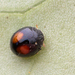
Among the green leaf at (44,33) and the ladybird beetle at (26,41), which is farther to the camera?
the green leaf at (44,33)

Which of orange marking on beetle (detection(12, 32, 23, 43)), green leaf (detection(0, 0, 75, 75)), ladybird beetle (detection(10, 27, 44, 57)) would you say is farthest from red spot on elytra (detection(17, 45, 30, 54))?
green leaf (detection(0, 0, 75, 75))

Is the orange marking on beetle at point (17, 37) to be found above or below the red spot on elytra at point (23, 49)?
above

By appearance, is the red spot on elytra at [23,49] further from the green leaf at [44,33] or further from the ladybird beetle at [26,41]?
the green leaf at [44,33]

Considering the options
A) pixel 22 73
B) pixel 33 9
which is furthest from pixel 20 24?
pixel 22 73

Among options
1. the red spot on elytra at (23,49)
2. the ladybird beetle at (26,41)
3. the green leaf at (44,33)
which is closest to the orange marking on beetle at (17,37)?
the ladybird beetle at (26,41)

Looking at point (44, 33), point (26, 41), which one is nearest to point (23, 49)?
point (26, 41)

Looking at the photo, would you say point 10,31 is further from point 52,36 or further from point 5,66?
point 52,36

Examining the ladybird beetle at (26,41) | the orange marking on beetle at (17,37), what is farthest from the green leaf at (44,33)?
the orange marking on beetle at (17,37)
